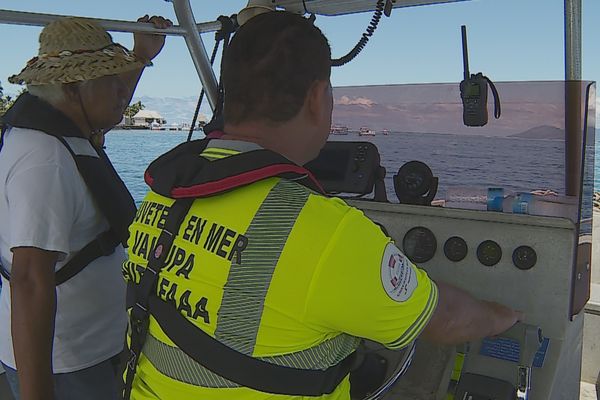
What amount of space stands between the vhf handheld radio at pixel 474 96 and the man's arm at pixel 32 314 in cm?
122

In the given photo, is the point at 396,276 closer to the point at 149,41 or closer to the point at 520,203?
the point at 520,203

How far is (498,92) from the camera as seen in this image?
1786mm

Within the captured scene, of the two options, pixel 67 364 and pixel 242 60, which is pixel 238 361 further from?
pixel 67 364

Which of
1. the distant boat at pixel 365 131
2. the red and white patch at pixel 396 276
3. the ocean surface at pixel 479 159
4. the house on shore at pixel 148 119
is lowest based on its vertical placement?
the red and white patch at pixel 396 276

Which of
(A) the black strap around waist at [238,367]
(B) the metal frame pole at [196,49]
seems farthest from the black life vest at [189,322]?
(B) the metal frame pole at [196,49]

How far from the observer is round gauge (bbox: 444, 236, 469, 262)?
1.67 meters

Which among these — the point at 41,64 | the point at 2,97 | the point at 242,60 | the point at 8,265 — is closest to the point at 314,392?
the point at 242,60

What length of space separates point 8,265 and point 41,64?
523 millimetres

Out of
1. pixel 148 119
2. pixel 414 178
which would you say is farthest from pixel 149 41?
pixel 148 119

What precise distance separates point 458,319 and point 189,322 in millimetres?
474

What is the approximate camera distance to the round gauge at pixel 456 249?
1.67 m

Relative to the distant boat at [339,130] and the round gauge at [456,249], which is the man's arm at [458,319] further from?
the distant boat at [339,130]

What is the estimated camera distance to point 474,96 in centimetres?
180

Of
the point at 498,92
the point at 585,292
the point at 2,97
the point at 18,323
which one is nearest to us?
the point at 18,323
